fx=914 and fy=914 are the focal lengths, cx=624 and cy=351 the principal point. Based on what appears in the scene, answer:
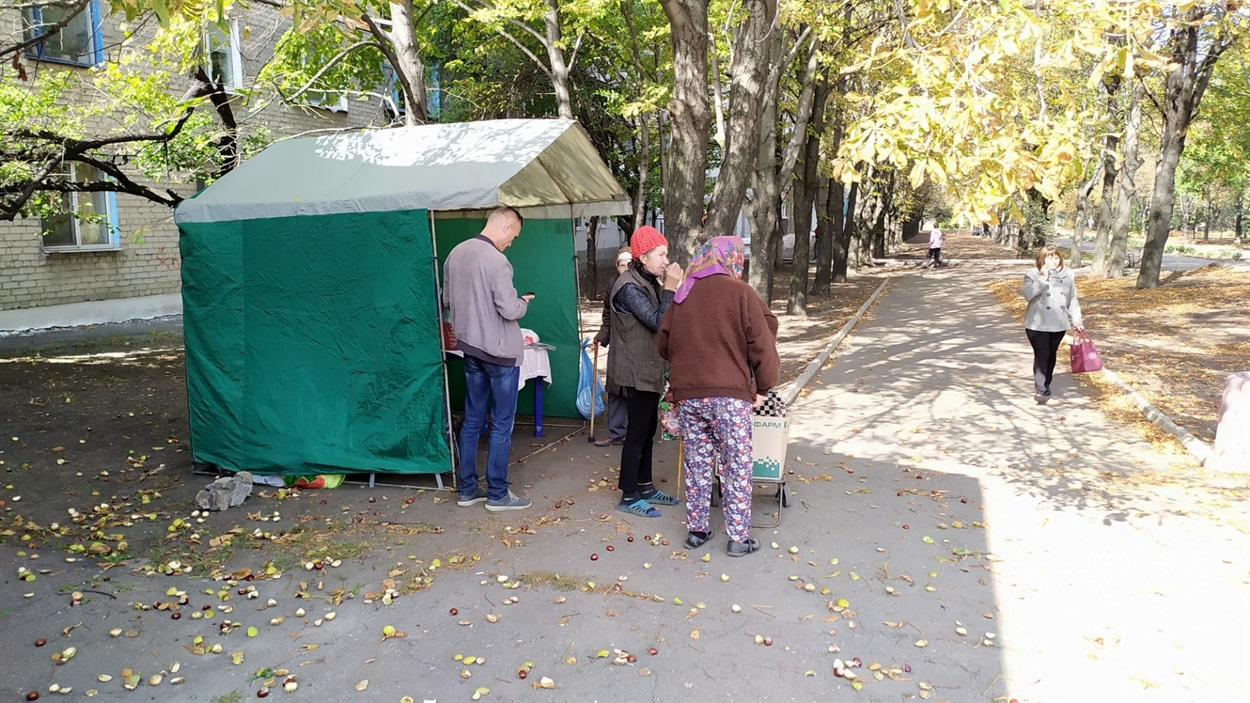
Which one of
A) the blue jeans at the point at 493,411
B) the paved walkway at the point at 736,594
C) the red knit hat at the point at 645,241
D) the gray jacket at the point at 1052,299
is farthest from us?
the gray jacket at the point at 1052,299

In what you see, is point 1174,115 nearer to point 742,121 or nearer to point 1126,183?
point 1126,183

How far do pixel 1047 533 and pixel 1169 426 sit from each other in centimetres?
360

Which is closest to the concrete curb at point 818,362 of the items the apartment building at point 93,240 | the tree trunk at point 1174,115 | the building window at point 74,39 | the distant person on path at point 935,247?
the tree trunk at point 1174,115

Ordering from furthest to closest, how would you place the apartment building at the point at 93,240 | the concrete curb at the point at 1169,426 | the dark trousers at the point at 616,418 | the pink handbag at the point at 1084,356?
the apartment building at the point at 93,240
the pink handbag at the point at 1084,356
the dark trousers at the point at 616,418
the concrete curb at the point at 1169,426

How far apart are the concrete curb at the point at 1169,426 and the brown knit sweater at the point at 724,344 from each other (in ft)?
14.7

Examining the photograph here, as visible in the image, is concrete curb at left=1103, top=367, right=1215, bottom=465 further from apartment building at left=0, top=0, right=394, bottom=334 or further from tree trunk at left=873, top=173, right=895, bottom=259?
tree trunk at left=873, top=173, right=895, bottom=259

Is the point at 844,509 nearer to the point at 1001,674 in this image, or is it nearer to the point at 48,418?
the point at 1001,674

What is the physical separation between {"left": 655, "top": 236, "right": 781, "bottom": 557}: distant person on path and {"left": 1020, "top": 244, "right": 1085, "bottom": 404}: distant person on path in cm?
525

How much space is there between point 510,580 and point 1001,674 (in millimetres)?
2483

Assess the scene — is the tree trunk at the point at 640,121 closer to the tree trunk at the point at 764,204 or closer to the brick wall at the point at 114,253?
the tree trunk at the point at 764,204

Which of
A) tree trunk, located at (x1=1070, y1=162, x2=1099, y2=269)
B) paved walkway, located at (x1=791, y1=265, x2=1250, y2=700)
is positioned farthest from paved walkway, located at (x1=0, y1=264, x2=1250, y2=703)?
tree trunk, located at (x1=1070, y1=162, x2=1099, y2=269)

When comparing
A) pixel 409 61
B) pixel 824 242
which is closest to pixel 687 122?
pixel 409 61

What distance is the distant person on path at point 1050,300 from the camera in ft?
30.1

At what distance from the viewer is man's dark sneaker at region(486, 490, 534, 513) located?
6168mm
